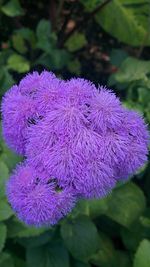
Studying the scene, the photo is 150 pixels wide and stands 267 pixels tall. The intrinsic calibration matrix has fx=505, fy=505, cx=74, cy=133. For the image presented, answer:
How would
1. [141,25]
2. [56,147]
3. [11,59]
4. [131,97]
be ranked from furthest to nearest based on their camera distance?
1. [141,25]
2. [11,59]
3. [131,97]
4. [56,147]

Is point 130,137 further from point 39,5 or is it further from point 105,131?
point 39,5

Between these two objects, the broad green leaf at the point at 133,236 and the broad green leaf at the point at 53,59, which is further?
the broad green leaf at the point at 53,59

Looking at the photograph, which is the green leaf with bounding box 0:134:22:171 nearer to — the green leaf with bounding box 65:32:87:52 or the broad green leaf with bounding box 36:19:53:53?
the broad green leaf with bounding box 36:19:53:53

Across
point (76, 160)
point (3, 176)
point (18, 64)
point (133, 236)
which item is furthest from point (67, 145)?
point (18, 64)

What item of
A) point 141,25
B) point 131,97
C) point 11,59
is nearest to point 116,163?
point 131,97

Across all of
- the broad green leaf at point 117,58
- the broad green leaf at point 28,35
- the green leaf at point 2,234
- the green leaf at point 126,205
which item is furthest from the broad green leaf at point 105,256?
the broad green leaf at point 28,35

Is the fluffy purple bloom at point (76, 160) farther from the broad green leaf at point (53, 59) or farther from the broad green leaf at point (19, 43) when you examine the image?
the broad green leaf at point (19, 43)

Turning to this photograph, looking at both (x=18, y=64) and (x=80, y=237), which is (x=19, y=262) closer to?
(x=80, y=237)
